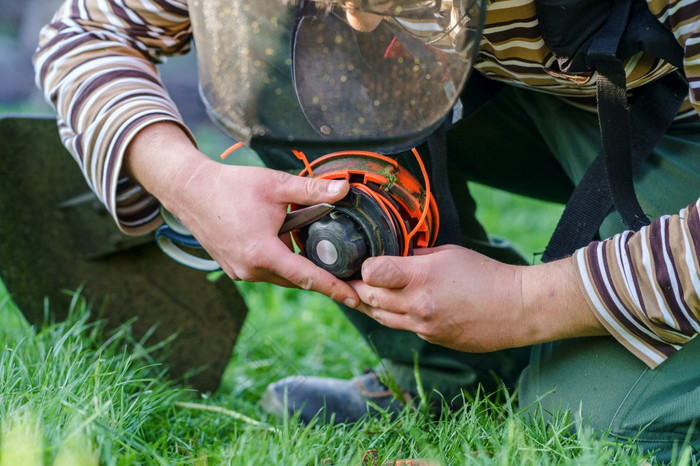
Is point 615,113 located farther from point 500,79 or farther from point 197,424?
point 197,424

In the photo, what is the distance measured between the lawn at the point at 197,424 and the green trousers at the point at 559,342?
6cm

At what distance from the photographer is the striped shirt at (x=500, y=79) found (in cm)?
109

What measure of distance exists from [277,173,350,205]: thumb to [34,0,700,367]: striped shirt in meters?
0.31

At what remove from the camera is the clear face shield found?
1082 millimetres

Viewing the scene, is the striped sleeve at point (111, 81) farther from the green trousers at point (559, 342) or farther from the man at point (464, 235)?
the green trousers at point (559, 342)

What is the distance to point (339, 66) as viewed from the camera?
3.71 feet

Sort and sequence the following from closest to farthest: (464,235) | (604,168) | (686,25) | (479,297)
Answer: (686,25) < (479,297) < (604,168) < (464,235)

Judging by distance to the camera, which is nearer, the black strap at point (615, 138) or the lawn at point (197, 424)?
the lawn at point (197, 424)

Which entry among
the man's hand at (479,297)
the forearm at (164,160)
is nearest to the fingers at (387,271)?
the man's hand at (479,297)

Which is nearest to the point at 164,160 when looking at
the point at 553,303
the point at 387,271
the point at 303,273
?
the point at 303,273

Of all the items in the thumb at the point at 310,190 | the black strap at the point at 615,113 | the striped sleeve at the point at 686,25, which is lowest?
the thumb at the point at 310,190

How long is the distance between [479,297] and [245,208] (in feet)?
1.25

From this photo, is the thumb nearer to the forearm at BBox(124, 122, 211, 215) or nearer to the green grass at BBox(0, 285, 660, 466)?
the forearm at BBox(124, 122, 211, 215)

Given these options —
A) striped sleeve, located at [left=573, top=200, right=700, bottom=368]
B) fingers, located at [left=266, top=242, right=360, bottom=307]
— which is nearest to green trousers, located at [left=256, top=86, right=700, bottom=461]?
striped sleeve, located at [left=573, top=200, right=700, bottom=368]
